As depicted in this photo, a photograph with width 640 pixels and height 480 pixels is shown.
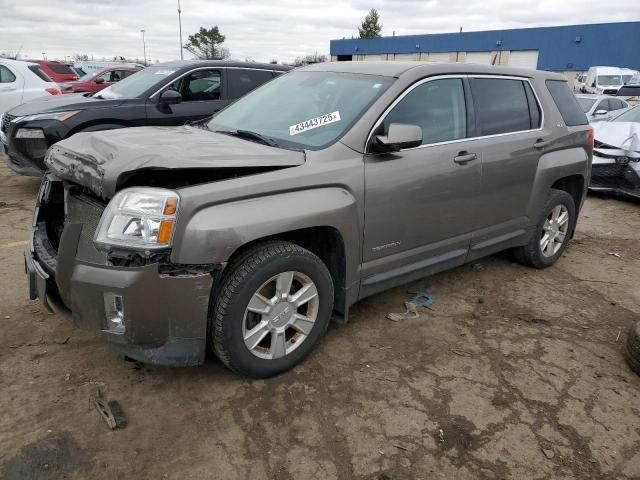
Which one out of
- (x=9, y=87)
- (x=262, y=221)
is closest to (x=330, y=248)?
(x=262, y=221)

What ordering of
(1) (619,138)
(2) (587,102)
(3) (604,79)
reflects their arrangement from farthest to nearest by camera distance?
1. (3) (604,79)
2. (2) (587,102)
3. (1) (619,138)

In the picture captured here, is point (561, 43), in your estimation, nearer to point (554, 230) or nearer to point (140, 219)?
point (554, 230)

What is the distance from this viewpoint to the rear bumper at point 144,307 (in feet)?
7.77

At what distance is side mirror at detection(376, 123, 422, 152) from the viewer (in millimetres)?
2931

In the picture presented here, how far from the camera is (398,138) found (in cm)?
293

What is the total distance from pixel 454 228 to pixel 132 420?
2422 mm

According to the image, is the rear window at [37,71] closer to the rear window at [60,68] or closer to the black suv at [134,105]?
the black suv at [134,105]

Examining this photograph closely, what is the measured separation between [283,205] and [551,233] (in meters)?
3.14

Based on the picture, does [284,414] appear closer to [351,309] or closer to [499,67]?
[351,309]

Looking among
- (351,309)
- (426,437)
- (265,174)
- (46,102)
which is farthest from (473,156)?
(46,102)

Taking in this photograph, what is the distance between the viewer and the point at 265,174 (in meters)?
2.66

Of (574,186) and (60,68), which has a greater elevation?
(60,68)

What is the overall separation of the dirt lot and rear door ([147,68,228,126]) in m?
3.45

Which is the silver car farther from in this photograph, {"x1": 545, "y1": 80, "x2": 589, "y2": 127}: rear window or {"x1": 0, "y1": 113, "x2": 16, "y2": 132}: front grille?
{"x1": 0, "y1": 113, "x2": 16, "y2": 132}: front grille
